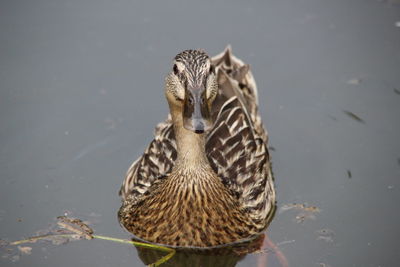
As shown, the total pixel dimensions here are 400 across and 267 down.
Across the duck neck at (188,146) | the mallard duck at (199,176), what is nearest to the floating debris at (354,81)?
the mallard duck at (199,176)

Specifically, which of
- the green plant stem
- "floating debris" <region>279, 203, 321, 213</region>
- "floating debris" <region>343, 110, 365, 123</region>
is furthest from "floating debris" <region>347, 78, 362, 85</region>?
the green plant stem

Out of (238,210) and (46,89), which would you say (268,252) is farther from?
(46,89)

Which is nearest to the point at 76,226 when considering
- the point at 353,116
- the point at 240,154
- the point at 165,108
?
the point at 240,154

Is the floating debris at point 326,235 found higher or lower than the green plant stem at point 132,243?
lower

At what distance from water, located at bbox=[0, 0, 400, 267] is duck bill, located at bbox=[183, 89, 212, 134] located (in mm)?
1615

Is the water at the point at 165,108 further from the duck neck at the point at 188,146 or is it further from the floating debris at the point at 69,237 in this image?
the duck neck at the point at 188,146

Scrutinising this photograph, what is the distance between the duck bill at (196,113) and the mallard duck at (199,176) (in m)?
0.01

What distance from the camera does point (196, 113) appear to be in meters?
5.10

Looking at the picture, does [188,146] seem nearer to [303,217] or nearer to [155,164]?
[155,164]

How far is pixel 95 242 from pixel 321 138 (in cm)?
281

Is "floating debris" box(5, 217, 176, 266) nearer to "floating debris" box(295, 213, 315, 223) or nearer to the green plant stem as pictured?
the green plant stem

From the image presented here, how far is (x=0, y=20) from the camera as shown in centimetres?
898

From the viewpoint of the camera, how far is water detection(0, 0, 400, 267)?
254 inches

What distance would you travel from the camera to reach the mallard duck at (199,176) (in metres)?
5.50
